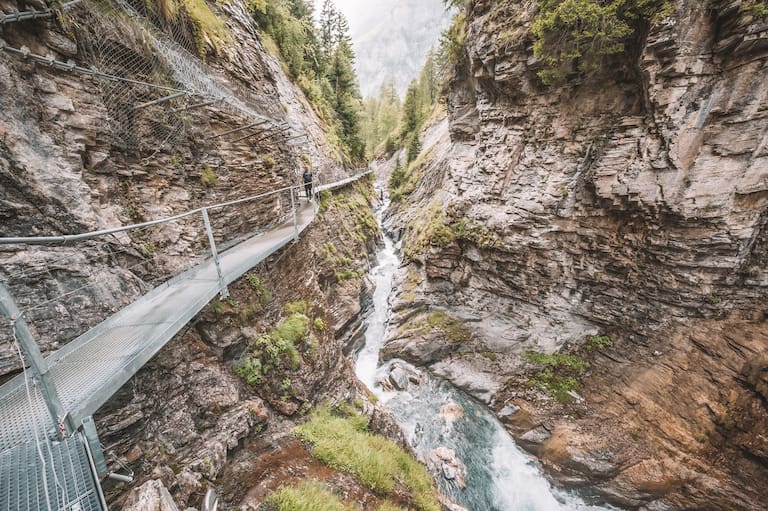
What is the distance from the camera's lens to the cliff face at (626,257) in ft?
27.0

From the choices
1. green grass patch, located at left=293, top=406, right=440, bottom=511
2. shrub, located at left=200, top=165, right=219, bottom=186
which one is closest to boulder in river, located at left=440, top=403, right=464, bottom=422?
green grass patch, located at left=293, top=406, right=440, bottom=511

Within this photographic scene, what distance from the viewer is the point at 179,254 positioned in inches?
233

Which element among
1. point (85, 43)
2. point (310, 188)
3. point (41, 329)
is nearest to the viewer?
point (41, 329)

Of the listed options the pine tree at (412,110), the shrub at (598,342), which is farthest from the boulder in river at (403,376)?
the pine tree at (412,110)

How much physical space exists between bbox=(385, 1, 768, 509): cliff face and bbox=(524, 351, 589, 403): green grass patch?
33 cm

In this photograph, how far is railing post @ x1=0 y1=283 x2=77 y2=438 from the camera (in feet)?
6.40

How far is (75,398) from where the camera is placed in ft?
8.60

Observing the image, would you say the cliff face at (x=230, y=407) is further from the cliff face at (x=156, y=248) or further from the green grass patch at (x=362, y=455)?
the green grass patch at (x=362, y=455)

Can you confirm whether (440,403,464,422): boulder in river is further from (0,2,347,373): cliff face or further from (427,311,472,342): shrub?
(0,2,347,373): cliff face

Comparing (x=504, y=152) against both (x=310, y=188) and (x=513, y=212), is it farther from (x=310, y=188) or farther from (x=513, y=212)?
(x=310, y=188)

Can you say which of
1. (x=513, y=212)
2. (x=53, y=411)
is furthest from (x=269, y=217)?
(x=513, y=212)

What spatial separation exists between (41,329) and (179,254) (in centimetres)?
265

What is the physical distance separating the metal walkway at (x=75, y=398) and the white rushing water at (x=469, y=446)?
32.8 ft

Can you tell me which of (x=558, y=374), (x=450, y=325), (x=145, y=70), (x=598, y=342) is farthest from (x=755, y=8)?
(x=145, y=70)
